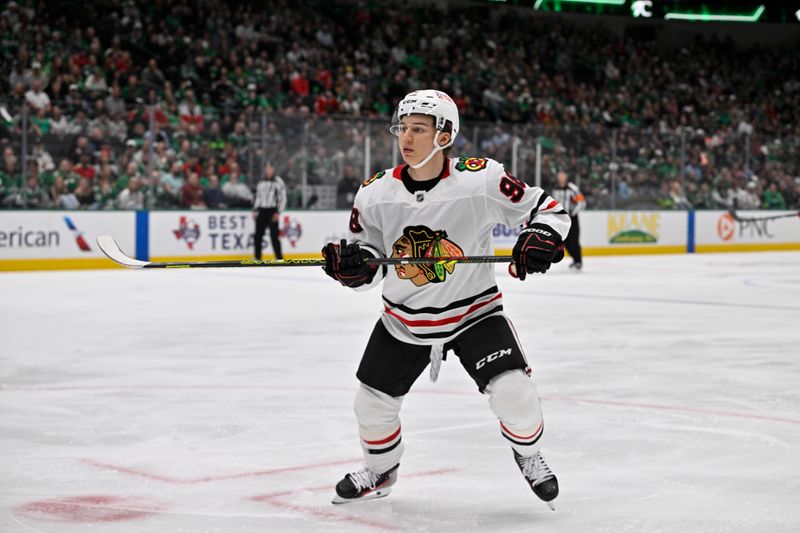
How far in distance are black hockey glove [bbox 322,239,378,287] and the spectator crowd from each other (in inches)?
430

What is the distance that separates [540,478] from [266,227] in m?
12.1

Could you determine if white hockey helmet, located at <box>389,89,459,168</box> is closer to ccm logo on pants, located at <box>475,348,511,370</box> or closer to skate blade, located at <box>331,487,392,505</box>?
ccm logo on pants, located at <box>475,348,511,370</box>

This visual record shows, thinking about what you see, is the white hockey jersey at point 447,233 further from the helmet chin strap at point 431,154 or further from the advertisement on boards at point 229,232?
the advertisement on boards at point 229,232

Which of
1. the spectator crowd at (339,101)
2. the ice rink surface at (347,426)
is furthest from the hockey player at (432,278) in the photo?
the spectator crowd at (339,101)

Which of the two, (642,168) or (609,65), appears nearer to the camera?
(642,168)

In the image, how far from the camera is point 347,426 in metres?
→ 4.57

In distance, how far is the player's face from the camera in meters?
3.38

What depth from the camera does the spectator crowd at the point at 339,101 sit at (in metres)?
14.2

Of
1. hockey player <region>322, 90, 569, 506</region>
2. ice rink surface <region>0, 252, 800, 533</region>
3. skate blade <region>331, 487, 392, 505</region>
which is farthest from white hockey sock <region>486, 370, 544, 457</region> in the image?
skate blade <region>331, 487, 392, 505</region>

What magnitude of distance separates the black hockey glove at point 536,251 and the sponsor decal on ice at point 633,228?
15.9 m

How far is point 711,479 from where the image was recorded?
144 inches

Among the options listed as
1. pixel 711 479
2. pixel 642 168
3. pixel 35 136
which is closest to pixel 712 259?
pixel 642 168

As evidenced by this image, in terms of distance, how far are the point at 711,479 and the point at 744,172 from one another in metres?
17.3

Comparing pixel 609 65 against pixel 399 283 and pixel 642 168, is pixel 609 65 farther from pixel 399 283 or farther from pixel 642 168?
pixel 399 283
